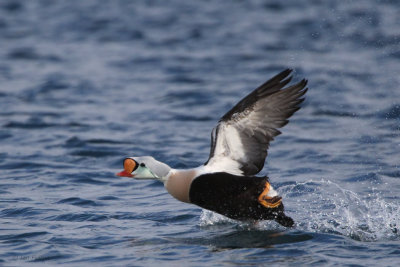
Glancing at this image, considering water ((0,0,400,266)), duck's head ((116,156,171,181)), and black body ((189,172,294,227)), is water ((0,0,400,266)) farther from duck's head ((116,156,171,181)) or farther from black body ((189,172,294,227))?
duck's head ((116,156,171,181))

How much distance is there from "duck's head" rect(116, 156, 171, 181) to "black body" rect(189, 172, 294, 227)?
30 centimetres

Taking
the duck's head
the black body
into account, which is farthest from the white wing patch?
the duck's head

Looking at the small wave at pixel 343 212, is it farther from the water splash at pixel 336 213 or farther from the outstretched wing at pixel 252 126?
the outstretched wing at pixel 252 126

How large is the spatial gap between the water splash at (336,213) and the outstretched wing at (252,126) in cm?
62

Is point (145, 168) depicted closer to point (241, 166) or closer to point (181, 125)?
point (241, 166)

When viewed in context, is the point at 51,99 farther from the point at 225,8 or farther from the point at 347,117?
the point at 225,8

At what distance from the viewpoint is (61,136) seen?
1125cm

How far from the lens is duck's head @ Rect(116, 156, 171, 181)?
6746 millimetres

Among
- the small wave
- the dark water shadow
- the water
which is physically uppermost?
the water

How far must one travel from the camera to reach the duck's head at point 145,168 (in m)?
6.75

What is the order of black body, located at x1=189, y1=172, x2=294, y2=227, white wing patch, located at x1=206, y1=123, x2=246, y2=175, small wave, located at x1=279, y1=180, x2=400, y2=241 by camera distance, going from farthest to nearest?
1. small wave, located at x1=279, y1=180, x2=400, y2=241
2. white wing patch, located at x1=206, y1=123, x2=246, y2=175
3. black body, located at x1=189, y1=172, x2=294, y2=227

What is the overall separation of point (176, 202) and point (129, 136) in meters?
3.14

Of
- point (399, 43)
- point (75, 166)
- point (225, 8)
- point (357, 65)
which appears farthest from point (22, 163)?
point (225, 8)

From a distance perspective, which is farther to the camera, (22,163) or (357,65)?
(357,65)
